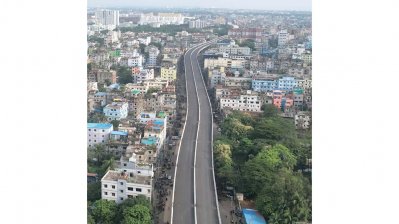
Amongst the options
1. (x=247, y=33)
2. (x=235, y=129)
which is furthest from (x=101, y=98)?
(x=247, y=33)

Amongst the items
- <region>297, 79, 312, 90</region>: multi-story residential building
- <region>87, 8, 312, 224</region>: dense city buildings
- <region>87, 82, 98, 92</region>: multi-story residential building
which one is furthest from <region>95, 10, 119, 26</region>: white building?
<region>297, 79, 312, 90</region>: multi-story residential building

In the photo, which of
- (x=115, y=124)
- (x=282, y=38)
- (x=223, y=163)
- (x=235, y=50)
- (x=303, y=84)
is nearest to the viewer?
(x=223, y=163)

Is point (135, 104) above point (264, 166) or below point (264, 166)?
above

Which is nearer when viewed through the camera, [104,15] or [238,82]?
[104,15]

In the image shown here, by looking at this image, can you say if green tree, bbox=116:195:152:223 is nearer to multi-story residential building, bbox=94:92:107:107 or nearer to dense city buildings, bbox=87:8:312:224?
dense city buildings, bbox=87:8:312:224

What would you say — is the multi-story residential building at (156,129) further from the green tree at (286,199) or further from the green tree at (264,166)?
the green tree at (286,199)

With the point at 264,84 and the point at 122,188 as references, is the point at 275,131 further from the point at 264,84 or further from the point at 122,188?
the point at 264,84

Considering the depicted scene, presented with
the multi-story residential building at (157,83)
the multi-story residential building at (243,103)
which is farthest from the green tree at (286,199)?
the multi-story residential building at (157,83)
